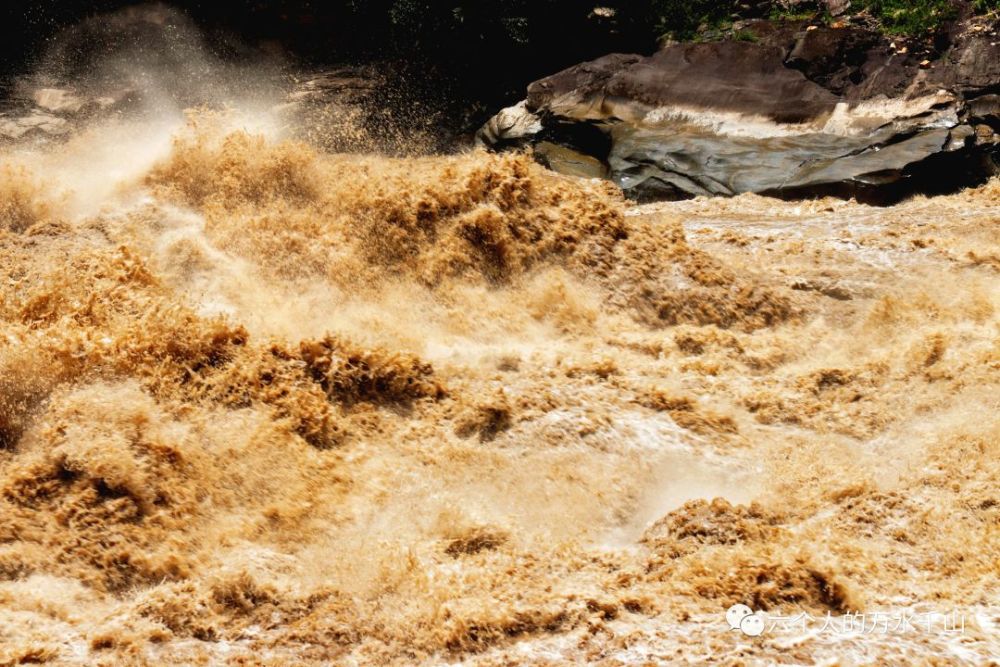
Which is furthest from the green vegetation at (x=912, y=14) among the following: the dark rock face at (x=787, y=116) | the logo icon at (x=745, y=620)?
the logo icon at (x=745, y=620)

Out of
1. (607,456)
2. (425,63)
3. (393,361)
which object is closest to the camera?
(607,456)

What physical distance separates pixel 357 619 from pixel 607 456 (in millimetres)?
2112

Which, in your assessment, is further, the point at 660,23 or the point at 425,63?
the point at 425,63

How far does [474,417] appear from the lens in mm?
6125

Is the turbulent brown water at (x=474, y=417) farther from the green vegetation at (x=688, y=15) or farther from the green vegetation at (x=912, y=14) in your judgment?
the green vegetation at (x=688, y=15)

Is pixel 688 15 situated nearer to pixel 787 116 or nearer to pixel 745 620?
pixel 787 116

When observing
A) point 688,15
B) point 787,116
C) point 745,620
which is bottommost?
point 745,620

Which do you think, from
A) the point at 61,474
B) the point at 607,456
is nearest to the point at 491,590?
the point at 607,456

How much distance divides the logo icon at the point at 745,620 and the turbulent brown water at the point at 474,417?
0.24 feet

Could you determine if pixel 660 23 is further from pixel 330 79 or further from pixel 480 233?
pixel 480 233

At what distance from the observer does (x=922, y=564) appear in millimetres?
4773

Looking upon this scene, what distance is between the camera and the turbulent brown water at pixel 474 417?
4469mm

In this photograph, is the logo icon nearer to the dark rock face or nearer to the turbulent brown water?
the turbulent brown water

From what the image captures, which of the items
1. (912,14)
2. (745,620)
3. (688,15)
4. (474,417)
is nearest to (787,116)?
(912,14)
